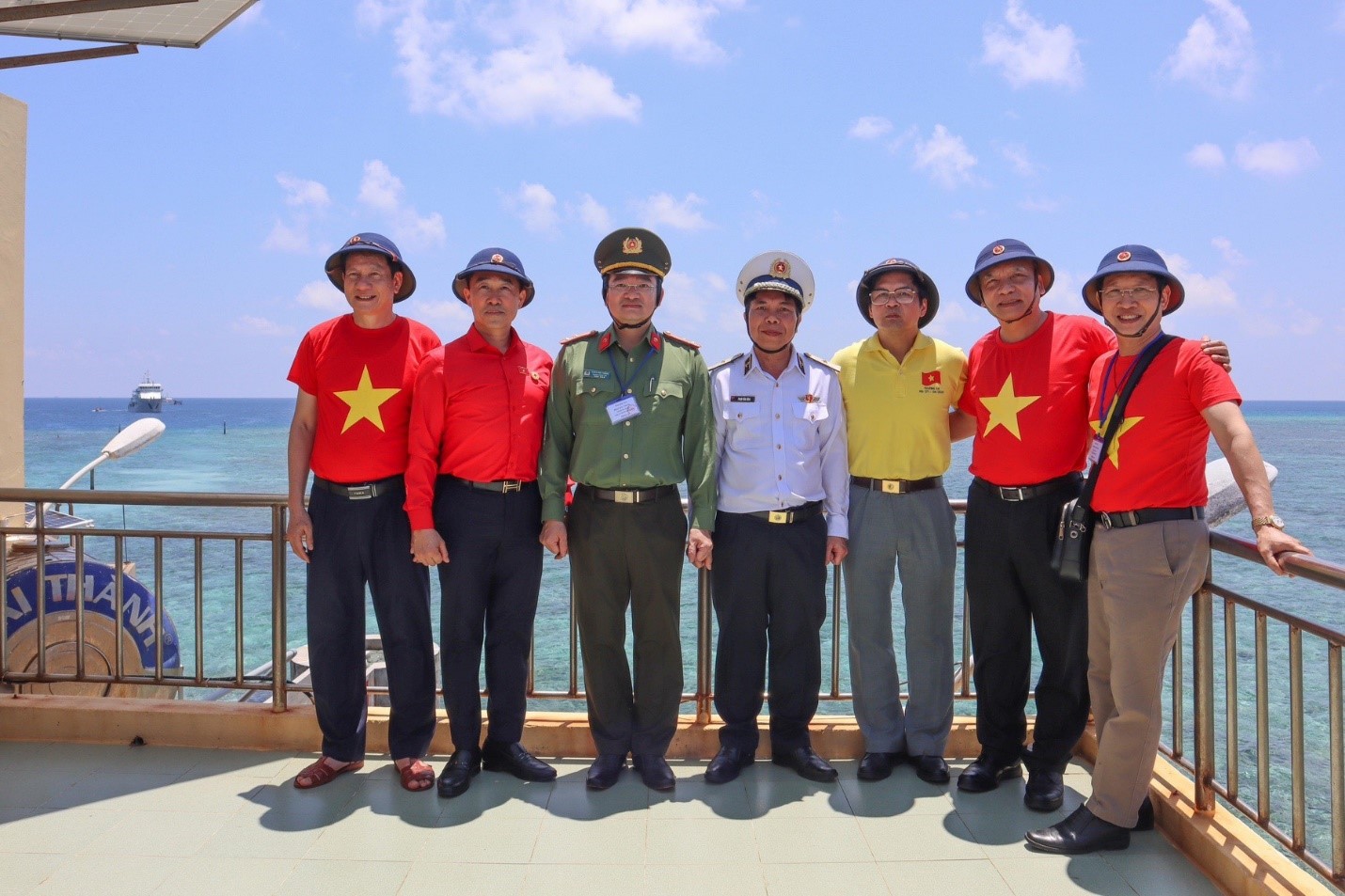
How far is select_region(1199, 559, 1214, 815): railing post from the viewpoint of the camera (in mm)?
2689

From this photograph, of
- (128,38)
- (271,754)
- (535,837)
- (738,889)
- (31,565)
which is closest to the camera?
(738,889)

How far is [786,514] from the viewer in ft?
10.4

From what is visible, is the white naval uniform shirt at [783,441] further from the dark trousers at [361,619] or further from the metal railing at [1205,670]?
the dark trousers at [361,619]

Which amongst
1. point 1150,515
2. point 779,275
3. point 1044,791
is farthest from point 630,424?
point 1044,791

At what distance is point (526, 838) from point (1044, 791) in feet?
5.59

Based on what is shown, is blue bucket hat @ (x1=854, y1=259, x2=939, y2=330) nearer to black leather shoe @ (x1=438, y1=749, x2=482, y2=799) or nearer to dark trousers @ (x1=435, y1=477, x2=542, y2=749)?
dark trousers @ (x1=435, y1=477, x2=542, y2=749)

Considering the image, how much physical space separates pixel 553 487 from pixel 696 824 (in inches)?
47.2

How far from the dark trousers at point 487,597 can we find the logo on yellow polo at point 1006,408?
62.8 inches

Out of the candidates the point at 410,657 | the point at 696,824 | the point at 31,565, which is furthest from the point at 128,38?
the point at 696,824

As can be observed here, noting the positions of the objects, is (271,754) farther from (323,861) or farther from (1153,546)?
(1153,546)

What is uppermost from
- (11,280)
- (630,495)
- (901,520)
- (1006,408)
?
(11,280)

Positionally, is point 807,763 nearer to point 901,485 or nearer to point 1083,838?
point 1083,838

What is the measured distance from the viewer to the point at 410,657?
317cm

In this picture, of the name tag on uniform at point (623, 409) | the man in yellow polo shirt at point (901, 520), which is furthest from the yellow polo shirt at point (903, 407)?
the name tag on uniform at point (623, 409)
